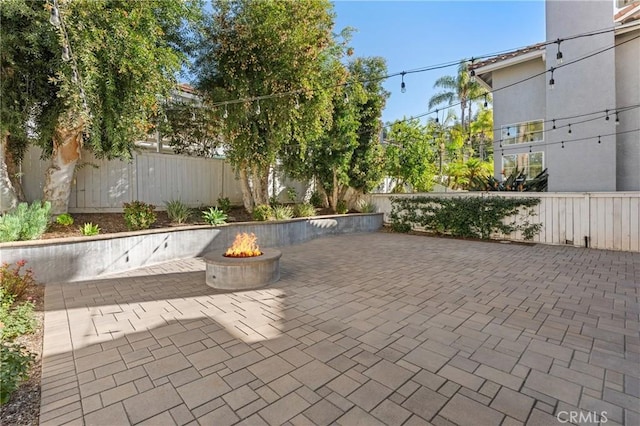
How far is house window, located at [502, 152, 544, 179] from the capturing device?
1191 cm

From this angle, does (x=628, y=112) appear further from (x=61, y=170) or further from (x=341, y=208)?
(x=61, y=170)

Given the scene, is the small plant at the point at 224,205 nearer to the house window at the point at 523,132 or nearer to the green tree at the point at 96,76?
the green tree at the point at 96,76

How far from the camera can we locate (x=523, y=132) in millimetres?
12289

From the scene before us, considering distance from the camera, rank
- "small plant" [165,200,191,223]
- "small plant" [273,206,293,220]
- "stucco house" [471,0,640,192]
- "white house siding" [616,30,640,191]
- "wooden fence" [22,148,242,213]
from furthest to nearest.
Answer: "white house siding" [616,30,640,191] → "stucco house" [471,0,640,192] → "small plant" [273,206,293,220] → "small plant" [165,200,191,223] → "wooden fence" [22,148,242,213]

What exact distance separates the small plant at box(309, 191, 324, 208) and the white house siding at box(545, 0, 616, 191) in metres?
8.19

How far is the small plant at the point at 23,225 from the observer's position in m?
4.64

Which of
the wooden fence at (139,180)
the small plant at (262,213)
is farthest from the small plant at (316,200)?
the small plant at (262,213)

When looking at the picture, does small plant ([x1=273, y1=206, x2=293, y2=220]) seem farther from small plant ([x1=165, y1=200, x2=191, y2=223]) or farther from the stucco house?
the stucco house

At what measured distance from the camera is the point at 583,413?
6.33 ft

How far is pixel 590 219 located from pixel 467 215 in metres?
2.84

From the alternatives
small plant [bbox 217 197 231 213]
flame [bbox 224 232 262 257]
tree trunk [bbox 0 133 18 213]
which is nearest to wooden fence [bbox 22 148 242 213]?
small plant [bbox 217 197 231 213]

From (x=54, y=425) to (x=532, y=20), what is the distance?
Result: 50.7 feet

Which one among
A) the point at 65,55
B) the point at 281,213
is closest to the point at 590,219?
the point at 281,213

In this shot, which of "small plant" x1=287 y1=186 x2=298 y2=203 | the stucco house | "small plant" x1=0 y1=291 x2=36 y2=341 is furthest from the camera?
"small plant" x1=287 y1=186 x2=298 y2=203
